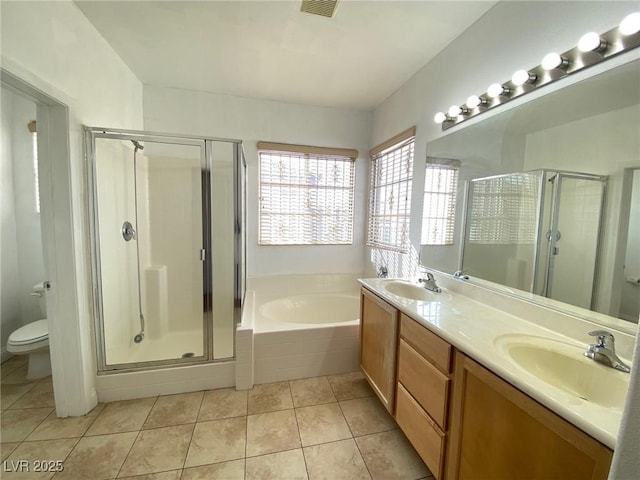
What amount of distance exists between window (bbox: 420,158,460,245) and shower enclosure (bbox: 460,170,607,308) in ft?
0.54

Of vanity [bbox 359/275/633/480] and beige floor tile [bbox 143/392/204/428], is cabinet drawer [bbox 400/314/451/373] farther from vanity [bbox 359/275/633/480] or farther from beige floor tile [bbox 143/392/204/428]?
beige floor tile [bbox 143/392/204/428]

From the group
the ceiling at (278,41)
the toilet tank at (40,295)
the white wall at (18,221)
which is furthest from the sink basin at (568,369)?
the white wall at (18,221)

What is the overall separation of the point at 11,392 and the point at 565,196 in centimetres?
367

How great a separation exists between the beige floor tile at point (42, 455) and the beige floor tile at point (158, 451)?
13.3 inches

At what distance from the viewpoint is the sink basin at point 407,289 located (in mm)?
1871

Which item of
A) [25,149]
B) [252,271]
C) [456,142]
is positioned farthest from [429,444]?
[25,149]

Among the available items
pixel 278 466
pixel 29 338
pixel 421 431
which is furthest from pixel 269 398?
pixel 29 338

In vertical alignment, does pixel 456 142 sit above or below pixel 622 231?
above

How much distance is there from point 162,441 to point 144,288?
148 cm

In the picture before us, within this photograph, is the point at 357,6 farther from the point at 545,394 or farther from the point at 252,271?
the point at 252,271

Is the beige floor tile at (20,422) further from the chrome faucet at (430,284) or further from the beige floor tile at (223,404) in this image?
the chrome faucet at (430,284)

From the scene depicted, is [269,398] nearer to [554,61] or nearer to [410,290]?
[410,290]

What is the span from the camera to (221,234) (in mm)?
2299

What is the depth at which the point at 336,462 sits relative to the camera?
1.43m
